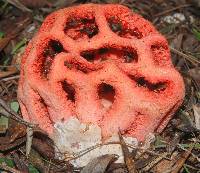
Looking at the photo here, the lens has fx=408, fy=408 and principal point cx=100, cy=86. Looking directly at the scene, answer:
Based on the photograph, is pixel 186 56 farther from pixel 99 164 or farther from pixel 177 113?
pixel 99 164

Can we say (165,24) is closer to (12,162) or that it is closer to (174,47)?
(174,47)

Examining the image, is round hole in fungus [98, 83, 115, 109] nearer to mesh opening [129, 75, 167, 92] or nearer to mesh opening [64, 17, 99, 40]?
mesh opening [129, 75, 167, 92]

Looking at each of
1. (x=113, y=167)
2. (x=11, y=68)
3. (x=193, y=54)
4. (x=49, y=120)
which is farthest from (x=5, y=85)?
(x=193, y=54)

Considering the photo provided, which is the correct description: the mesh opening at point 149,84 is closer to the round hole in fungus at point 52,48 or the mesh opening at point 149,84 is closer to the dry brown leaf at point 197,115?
the dry brown leaf at point 197,115

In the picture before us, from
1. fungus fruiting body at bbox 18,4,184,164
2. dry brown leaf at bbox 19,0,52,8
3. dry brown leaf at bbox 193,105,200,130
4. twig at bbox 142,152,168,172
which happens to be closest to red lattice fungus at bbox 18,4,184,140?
fungus fruiting body at bbox 18,4,184,164

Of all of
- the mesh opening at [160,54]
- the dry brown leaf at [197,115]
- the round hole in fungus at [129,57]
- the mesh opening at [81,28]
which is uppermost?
the mesh opening at [81,28]

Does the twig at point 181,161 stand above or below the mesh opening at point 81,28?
below

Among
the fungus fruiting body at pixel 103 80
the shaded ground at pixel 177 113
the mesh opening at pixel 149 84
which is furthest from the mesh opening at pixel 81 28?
the shaded ground at pixel 177 113
